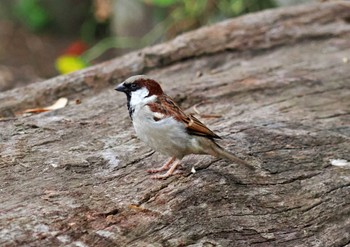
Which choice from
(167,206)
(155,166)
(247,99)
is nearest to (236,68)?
(247,99)

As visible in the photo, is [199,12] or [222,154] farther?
→ [199,12]

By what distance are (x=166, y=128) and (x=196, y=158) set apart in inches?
16.6

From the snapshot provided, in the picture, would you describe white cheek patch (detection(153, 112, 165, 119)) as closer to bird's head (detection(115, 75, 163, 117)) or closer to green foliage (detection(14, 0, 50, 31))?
bird's head (detection(115, 75, 163, 117))

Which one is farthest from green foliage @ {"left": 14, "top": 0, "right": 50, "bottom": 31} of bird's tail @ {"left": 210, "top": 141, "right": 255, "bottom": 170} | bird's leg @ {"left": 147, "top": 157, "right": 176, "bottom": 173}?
bird's tail @ {"left": 210, "top": 141, "right": 255, "bottom": 170}

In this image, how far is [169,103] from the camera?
345 centimetres

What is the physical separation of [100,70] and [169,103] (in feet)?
5.91

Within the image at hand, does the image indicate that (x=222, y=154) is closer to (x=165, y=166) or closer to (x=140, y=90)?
(x=165, y=166)

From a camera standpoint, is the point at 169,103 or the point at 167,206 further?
the point at 169,103

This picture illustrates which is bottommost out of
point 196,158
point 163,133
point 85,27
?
point 85,27

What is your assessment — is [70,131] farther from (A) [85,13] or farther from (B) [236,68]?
(A) [85,13]

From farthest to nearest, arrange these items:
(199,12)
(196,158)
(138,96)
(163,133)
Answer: (199,12) < (196,158) < (138,96) < (163,133)

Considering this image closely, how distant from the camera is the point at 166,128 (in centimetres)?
335

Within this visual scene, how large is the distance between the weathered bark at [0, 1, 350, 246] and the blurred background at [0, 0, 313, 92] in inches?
93.0

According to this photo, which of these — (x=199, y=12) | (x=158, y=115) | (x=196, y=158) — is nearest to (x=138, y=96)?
(x=158, y=115)
